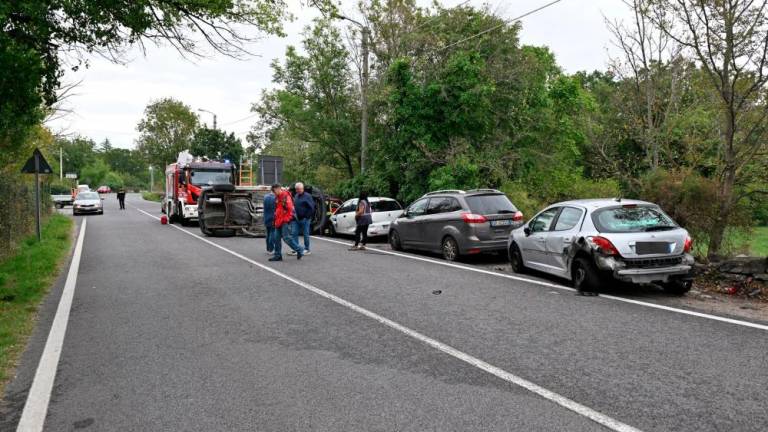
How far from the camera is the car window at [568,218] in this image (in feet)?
29.1

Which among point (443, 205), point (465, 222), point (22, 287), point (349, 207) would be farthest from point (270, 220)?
point (349, 207)

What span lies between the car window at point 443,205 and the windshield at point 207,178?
1410 cm

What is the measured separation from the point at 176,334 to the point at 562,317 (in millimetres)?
4508

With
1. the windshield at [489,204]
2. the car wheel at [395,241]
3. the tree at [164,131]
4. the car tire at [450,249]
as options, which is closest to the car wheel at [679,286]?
the windshield at [489,204]

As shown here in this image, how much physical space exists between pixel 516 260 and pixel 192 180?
714 inches

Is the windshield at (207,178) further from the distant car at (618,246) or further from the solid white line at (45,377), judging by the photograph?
the distant car at (618,246)

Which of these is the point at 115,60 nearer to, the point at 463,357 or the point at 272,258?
the point at 272,258

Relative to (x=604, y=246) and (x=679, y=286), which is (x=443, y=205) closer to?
(x=604, y=246)

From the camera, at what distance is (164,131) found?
67.5 meters

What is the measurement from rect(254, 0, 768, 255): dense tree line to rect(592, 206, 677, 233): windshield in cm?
198

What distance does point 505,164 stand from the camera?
Answer: 19516mm

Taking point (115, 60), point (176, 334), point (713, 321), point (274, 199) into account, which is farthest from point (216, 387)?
point (274, 199)

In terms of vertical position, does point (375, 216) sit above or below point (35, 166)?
below

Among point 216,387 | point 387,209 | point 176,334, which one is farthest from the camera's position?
point 387,209
